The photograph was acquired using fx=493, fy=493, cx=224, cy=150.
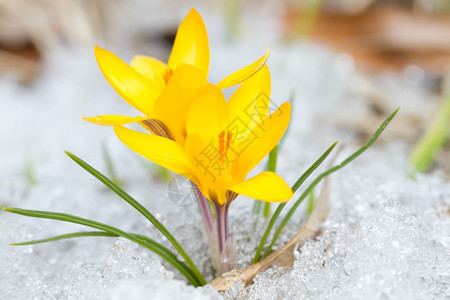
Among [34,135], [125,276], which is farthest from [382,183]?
[34,135]

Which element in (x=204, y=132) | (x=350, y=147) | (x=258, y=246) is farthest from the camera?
(x=350, y=147)

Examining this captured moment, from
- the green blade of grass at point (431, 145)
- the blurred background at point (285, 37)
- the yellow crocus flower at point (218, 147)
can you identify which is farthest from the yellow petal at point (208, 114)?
the blurred background at point (285, 37)

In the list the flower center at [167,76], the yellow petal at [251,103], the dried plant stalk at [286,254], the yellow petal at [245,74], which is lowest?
the dried plant stalk at [286,254]

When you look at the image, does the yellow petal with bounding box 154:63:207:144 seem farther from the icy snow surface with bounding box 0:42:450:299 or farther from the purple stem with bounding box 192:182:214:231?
the icy snow surface with bounding box 0:42:450:299

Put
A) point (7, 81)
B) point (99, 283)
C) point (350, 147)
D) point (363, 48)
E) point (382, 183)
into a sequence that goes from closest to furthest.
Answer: point (99, 283)
point (382, 183)
point (350, 147)
point (7, 81)
point (363, 48)

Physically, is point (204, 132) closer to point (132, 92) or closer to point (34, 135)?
point (132, 92)

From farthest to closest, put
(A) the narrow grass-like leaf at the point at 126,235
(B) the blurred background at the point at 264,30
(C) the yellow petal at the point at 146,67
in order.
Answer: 1. (B) the blurred background at the point at 264,30
2. (C) the yellow petal at the point at 146,67
3. (A) the narrow grass-like leaf at the point at 126,235

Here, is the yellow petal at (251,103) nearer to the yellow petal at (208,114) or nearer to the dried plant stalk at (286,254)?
the yellow petal at (208,114)
